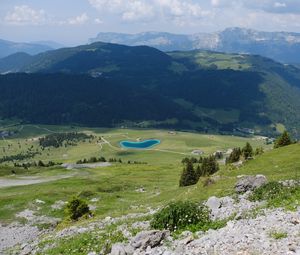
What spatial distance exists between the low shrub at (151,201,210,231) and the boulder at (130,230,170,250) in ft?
6.12

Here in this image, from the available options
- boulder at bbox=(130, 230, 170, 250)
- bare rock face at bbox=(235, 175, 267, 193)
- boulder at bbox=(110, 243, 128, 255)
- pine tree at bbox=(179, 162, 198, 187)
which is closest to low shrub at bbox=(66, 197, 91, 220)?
bare rock face at bbox=(235, 175, 267, 193)

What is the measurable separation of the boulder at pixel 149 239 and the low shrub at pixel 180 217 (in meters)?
1.86

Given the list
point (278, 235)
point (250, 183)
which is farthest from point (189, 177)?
point (278, 235)

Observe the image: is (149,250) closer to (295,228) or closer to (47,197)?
(295,228)

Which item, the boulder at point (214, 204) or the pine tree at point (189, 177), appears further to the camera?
the pine tree at point (189, 177)

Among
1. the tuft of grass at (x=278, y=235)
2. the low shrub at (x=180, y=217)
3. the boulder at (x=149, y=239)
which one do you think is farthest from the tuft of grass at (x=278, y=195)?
the boulder at (x=149, y=239)

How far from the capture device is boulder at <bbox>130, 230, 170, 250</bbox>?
80.5 ft

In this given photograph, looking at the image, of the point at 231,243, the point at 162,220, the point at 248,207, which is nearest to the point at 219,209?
the point at 248,207

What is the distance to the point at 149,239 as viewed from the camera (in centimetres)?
2478

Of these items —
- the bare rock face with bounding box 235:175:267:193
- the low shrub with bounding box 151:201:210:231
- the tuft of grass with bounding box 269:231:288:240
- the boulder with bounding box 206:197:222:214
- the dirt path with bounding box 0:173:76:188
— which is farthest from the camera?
the dirt path with bounding box 0:173:76:188

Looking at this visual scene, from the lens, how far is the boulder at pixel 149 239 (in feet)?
80.5

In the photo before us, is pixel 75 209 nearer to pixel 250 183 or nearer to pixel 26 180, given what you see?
pixel 250 183

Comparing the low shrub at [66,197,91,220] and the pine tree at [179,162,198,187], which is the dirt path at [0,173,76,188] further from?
the low shrub at [66,197,91,220]

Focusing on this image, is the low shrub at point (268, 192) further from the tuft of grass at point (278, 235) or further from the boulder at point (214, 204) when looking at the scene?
the tuft of grass at point (278, 235)
